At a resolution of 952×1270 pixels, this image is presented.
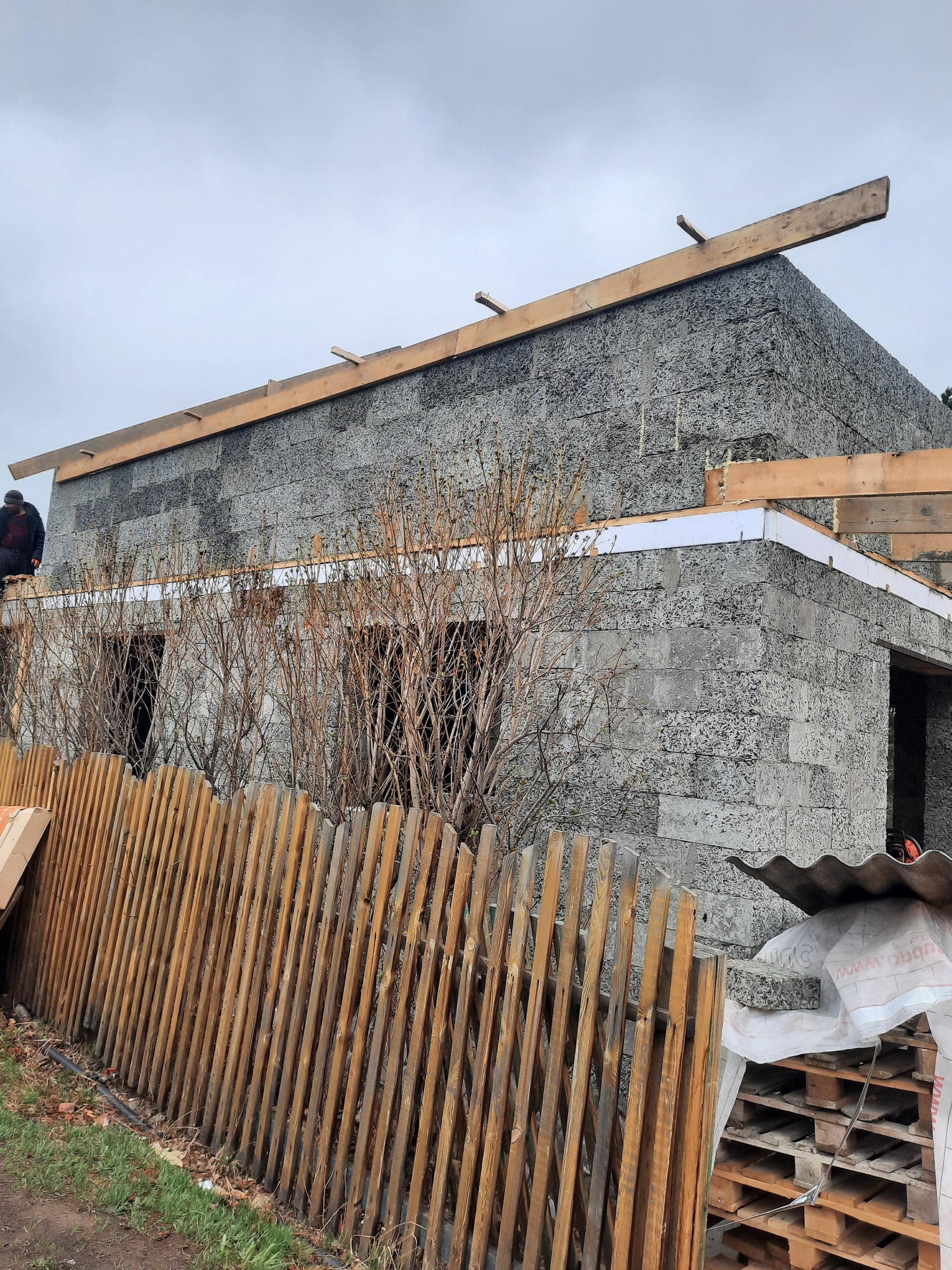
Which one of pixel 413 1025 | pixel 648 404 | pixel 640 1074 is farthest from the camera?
pixel 648 404

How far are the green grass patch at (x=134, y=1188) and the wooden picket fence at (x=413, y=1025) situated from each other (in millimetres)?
263

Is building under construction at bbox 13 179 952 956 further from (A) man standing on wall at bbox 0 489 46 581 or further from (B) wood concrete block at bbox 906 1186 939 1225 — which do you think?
(A) man standing on wall at bbox 0 489 46 581

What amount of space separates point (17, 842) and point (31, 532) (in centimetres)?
610

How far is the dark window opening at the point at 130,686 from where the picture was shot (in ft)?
24.4

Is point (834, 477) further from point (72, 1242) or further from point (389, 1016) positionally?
point (72, 1242)

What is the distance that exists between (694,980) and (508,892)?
69 cm

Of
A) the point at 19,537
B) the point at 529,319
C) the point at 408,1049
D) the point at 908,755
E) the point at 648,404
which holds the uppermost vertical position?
the point at 529,319

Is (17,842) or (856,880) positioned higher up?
(856,880)

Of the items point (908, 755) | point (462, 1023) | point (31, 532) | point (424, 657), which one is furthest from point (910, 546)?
point (31, 532)

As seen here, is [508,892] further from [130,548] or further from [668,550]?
[130,548]

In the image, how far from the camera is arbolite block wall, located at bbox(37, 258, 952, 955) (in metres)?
4.48

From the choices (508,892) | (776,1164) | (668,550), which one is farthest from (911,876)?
(668,550)

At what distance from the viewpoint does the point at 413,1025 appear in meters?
3.27

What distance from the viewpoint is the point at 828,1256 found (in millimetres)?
3348
